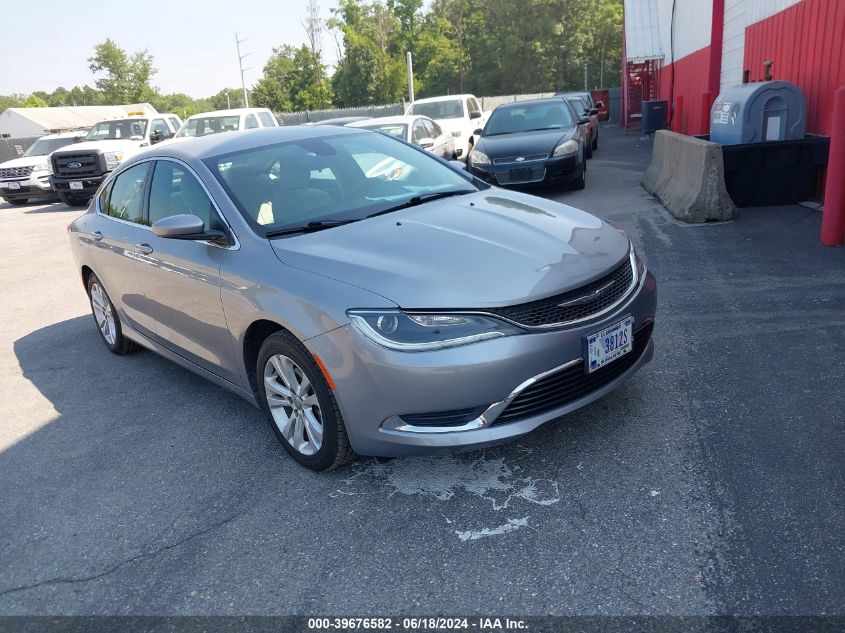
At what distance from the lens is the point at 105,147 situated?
17625 millimetres

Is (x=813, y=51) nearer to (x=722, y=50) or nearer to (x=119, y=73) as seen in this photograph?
(x=722, y=50)

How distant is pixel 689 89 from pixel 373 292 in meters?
19.0

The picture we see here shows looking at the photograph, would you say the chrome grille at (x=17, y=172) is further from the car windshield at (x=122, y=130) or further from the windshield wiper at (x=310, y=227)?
the windshield wiper at (x=310, y=227)

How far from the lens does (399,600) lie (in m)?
2.64

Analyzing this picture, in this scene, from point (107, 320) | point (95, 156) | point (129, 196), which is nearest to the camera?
point (129, 196)

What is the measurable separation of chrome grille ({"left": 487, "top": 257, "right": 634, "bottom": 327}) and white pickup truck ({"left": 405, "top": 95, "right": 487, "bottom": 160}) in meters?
12.8

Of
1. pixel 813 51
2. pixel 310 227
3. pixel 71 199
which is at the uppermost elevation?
pixel 813 51

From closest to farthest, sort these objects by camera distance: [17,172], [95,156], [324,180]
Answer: [324,180], [95,156], [17,172]

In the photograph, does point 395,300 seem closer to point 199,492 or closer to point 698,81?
point 199,492

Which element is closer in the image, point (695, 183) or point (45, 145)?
point (695, 183)

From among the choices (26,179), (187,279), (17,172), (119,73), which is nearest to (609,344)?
(187,279)

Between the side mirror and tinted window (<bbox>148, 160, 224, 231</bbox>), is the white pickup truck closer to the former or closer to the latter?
tinted window (<bbox>148, 160, 224, 231</bbox>)

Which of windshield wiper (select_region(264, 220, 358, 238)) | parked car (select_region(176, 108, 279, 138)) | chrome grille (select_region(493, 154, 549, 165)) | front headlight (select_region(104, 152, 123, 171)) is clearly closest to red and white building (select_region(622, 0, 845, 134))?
chrome grille (select_region(493, 154, 549, 165))

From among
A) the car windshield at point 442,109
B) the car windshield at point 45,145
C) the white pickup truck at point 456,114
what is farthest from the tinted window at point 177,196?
the car windshield at point 45,145
